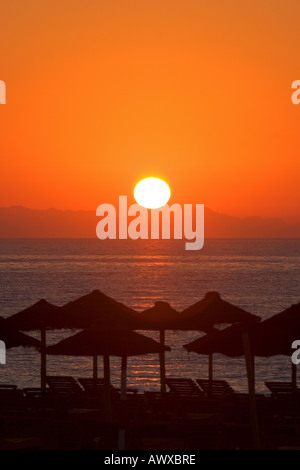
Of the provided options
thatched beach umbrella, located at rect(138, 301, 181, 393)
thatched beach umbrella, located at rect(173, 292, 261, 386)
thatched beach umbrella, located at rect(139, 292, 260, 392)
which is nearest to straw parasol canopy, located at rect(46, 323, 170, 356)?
thatched beach umbrella, located at rect(138, 301, 181, 393)

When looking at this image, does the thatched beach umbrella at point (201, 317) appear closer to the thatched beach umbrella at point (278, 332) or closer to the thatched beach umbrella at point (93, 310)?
the thatched beach umbrella at point (93, 310)

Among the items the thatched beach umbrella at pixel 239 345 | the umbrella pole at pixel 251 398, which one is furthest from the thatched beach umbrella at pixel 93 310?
the umbrella pole at pixel 251 398

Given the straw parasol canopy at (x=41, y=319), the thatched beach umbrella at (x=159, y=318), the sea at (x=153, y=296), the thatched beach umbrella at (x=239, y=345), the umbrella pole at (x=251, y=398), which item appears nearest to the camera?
the umbrella pole at (x=251, y=398)

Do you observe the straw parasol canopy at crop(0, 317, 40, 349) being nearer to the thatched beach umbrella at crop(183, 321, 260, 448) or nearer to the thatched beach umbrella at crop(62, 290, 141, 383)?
the thatched beach umbrella at crop(62, 290, 141, 383)

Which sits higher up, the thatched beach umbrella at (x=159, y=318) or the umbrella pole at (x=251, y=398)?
the thatched beach umbrella at (x=159, y=318)

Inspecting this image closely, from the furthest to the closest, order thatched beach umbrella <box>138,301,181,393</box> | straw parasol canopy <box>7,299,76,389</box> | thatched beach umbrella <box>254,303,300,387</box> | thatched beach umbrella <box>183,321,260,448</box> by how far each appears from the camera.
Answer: straw parasol canopy <box>7,299,76,389</box>, thatched beach umbrella <box>138,301,181,393</box>, thatched beach umbrella <box>254,303,300,387</box>, thatched beach umbrella <box>183,321,260,448</box>

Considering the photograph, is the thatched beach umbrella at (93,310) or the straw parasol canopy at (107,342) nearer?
the straw parasol canopy at (107,342)

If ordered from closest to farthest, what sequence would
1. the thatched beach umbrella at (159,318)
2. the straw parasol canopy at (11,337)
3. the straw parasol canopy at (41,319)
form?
the straw parasol canopy at (11,337), the thatched beach umbrella at (159,318), the straw parasol canopy at (41,319)

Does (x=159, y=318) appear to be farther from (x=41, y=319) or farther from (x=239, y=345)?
(x=239, y=345)

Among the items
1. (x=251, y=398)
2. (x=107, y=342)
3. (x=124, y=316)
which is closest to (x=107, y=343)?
(x=107, y=342)

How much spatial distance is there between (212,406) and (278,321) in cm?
273

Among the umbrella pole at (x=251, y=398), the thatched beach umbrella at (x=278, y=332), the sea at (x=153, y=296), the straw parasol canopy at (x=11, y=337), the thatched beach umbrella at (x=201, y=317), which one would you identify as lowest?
the umbrella pole at (x=251, y=398)

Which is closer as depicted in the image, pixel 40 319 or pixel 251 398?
pixel 251 398
